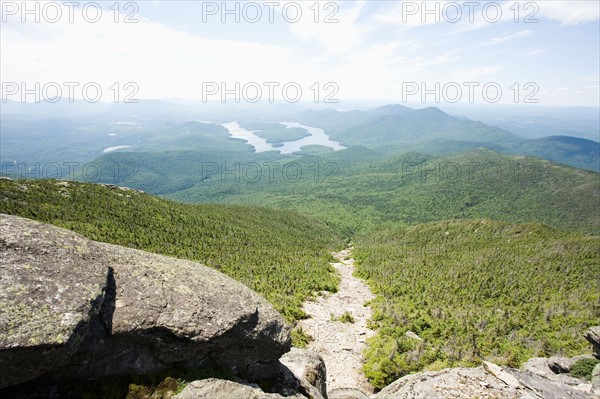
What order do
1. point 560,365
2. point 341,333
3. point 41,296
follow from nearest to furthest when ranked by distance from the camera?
point 41,296 → point 560,365 → point 341,333

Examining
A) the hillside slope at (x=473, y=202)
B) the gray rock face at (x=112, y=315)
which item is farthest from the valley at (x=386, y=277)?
the hillside slope at (x=473, y=202)

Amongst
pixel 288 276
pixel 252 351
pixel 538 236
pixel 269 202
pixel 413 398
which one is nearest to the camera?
pixel 252 351

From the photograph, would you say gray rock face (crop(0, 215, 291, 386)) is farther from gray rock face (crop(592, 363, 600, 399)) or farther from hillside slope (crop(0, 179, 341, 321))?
hillside slope (crop(0, 179, 341, 321))

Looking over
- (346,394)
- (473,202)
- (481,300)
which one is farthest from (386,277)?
(473,202)

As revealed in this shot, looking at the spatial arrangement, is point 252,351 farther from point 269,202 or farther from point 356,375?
point 269,202

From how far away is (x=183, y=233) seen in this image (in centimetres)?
5850

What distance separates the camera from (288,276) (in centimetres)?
4419

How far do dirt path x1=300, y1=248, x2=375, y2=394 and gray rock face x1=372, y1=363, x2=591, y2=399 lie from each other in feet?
26.4

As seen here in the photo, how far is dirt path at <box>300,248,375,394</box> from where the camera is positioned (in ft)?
77.6

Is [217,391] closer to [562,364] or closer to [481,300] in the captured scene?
[562,364]

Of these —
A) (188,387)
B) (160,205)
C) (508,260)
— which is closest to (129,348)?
(188,387)

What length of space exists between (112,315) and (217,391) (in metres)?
4.15

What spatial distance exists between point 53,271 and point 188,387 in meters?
5.43

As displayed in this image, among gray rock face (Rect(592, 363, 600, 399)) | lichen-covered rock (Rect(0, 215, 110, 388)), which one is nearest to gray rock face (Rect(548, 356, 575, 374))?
gray rock face (Rect(592, 363, 600, 399))
